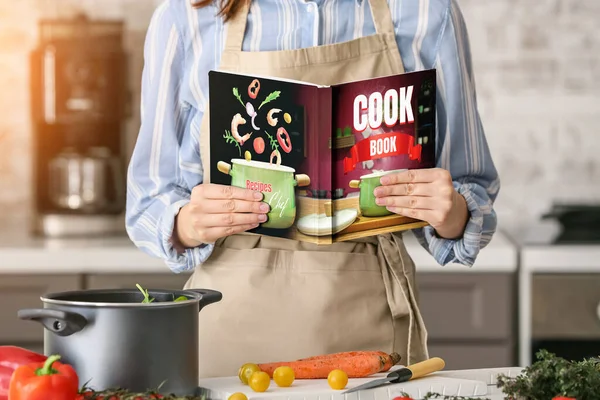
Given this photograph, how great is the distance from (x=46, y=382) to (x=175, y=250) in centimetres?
59

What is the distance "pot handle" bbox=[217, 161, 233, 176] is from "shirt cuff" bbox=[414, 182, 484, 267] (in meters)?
0.37

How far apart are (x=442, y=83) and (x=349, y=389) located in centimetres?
61

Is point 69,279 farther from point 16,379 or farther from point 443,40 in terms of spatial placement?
point 16,379

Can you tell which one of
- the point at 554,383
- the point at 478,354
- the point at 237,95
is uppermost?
the point at 237,95

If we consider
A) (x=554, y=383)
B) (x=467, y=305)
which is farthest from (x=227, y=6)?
(x=467, y=305)

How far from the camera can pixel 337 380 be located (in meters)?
1.13

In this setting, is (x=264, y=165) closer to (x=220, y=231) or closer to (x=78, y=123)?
(x=220, y=231)

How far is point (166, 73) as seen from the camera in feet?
5.05

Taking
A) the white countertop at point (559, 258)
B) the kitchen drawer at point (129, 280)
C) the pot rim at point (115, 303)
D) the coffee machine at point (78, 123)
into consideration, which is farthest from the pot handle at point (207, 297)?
the coffee machine at point (78, 123)

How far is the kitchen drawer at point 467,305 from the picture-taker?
8.23 feet

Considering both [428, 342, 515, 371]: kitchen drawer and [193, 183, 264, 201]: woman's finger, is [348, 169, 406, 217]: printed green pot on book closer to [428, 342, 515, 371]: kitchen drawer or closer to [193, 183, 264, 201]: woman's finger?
[193, 183, 264, 201]: woman's finger

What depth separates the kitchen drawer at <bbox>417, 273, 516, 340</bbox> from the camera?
2510 millimetres

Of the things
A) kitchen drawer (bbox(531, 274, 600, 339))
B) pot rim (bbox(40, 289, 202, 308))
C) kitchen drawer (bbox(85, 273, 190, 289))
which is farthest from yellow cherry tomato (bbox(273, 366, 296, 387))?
kitchen drawer (bbox(531, 274, 600, 339))

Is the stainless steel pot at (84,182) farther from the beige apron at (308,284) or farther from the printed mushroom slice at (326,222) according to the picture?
the printed mushroom slice at (326,222)
